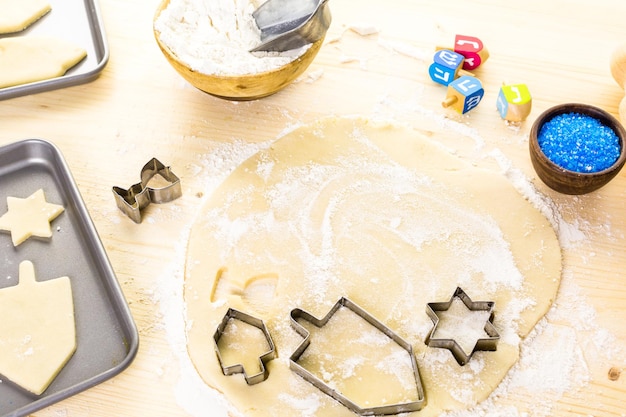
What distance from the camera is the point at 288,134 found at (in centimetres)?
125

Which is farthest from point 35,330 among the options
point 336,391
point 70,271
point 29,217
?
point 336,391

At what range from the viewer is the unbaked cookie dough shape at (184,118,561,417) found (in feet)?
3.20

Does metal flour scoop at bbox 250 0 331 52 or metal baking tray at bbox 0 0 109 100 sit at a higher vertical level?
metal flour scoop at bbox 250 0 331 52

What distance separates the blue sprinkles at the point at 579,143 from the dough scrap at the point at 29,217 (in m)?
0.83

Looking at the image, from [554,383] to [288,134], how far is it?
2.03 ft

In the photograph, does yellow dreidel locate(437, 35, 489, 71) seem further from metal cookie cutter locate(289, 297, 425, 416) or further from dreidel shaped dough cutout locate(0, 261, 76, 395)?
dreidel shaped dough cutout locate(0, 261, 76, 395)

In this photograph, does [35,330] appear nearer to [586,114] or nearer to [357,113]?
[357,113]

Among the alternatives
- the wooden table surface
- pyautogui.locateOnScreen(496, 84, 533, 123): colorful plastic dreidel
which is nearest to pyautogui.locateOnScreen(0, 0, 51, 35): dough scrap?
the wooden table surface

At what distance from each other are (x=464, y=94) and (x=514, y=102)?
9cm

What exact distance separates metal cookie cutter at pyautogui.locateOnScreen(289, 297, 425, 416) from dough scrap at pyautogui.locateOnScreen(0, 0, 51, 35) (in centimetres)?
88

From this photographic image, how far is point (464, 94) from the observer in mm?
1246

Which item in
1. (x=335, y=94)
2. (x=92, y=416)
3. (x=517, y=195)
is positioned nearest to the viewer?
(x=92, y=416)

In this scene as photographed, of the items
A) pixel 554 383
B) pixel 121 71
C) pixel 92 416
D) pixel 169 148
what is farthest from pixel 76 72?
pixel 554 383

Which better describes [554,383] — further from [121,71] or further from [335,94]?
[121,71]
